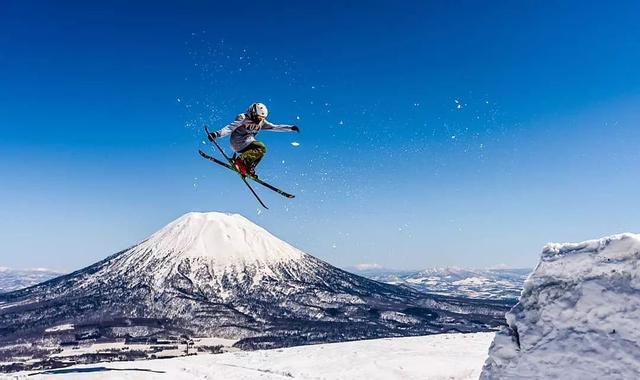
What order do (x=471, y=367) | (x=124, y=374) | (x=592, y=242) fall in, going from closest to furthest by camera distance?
1. (x=592, y=242)
2. (x=471, y=367)
3. (x=124, y=374)

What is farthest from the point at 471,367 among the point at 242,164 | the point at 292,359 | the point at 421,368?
A: the point at 242,164

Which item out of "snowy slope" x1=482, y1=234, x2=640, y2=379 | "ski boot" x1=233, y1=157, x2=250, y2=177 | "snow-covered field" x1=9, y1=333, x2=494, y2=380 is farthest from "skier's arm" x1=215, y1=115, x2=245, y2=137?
"snow-covered field" x1=9, y1=333, x2=494, y2=380

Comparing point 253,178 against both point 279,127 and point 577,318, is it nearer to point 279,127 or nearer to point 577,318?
point 279,127

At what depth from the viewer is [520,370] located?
13.2 meters

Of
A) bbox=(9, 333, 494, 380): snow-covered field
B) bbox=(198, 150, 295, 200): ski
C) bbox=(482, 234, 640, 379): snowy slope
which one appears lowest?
bbox=(9, 333, 494, 380): snow-covered field

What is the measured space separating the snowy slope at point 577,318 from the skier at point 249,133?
1170 cm

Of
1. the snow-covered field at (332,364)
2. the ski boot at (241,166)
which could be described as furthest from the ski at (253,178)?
the snow-covered field at (332,364)

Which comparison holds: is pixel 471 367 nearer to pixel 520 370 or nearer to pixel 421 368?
pixel 421 368

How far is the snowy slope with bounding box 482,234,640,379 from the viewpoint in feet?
38.6

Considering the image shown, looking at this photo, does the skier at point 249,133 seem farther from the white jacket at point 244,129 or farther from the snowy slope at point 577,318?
the snowy slope at point 577,318

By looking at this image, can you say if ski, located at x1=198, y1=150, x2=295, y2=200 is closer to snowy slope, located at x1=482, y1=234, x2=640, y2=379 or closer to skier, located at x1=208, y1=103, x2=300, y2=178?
skier, located at x1=208, y1=103, x2=300, y2=178

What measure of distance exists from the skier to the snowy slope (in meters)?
11.7

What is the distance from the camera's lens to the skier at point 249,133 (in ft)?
64.7

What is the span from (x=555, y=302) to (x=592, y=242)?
1912mm
